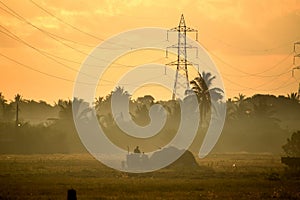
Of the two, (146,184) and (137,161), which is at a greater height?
(137,161)

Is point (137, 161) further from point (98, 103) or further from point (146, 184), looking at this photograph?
point (98, 103)

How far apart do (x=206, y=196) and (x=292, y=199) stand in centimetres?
474

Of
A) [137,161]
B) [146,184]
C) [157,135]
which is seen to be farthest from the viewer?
[157,135]

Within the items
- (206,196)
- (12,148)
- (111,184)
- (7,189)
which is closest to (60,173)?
(111,184)

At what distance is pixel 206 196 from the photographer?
151ft

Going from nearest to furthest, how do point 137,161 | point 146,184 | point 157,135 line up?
point 146,184 → point 137,161 → point 157,135

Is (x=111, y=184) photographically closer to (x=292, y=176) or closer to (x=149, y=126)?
(x=292, y=176)

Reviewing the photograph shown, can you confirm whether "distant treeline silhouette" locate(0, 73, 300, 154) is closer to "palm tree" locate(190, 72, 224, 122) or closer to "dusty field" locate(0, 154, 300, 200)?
"palm tree" locate(190, 72, 224, 122)

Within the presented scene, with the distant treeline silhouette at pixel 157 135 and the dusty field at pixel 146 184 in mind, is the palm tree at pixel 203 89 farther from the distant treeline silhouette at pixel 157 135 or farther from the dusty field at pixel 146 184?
the dusty field at pixel 146 184

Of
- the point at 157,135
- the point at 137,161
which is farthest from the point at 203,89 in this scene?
the point at 137,161

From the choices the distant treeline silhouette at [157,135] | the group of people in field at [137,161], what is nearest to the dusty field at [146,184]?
the group of people in field at [137,161]

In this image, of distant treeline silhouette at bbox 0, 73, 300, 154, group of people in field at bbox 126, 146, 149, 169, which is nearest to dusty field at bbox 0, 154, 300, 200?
group of people in field at bbox 126, 146, 149, 169

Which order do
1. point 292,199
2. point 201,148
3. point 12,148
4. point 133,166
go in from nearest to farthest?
1. point 292,199
2. point 133,166
3. point 12,148
4. point 201,148

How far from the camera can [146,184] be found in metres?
56.5
